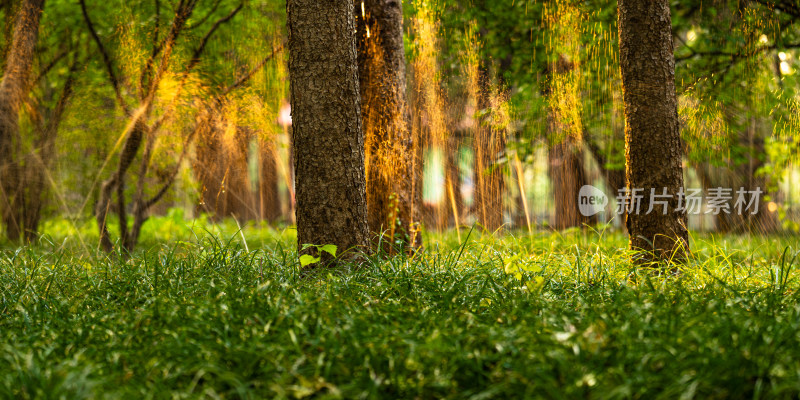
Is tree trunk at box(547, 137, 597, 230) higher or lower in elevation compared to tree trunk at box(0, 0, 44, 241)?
lower

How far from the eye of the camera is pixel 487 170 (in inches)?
210

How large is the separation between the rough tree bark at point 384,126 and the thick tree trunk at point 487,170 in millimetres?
1087

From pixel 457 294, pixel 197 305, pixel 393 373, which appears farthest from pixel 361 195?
pixel 393 373

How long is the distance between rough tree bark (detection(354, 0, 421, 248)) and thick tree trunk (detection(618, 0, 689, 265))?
65.2 inches

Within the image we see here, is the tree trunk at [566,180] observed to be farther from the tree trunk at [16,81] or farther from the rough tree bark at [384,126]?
the tree trunk at [16,81]

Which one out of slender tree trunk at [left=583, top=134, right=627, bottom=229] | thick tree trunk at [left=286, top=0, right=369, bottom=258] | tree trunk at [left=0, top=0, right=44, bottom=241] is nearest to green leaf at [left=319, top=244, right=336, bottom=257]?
thick tree trunk at [left=286, top=0, right=369, bottom=258]

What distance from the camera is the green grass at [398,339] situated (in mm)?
1766

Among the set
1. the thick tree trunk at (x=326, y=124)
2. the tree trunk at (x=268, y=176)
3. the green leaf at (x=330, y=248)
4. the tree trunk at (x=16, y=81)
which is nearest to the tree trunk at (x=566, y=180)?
the tree trunk at (x=268, y=176)

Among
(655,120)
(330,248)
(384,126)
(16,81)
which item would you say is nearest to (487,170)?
(384,126)

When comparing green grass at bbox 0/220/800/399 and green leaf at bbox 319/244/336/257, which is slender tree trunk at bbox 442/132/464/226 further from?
green grass at bbox 0/220/800/399

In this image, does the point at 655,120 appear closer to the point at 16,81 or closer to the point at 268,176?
the point at 268,176

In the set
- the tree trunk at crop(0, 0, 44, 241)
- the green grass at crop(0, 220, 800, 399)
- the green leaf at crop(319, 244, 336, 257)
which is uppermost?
the tree trunk at crop(0, 0, 44, 241)

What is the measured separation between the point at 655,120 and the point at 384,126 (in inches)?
74.4

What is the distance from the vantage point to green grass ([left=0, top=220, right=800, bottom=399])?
1.77 m
